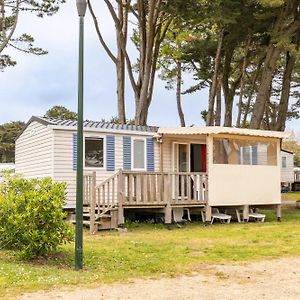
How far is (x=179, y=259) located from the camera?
8812 mm

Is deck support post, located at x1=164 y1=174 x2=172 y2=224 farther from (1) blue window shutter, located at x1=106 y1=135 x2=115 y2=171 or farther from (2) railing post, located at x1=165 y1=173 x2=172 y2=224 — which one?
(1) blue window shutter, located at x1=106 y1=135 x2=115 y2=171

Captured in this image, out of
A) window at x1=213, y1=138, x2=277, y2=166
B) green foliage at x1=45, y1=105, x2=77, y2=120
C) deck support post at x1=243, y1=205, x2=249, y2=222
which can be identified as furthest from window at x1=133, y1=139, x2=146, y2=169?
green foliage at x1=45, y1=105, x2=77, y2=120

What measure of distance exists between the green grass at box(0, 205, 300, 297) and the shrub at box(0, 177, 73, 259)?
261 mm

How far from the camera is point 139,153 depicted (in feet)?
51.9

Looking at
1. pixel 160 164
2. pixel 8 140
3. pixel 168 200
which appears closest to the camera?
pixel 168 200

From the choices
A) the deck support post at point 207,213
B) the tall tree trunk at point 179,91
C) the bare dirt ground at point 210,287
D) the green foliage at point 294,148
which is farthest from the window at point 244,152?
the green foliage at point 294,148

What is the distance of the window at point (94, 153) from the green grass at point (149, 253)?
219cm

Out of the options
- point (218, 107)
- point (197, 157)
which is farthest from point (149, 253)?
point (218, 107)

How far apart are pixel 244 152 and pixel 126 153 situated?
12.1 feet

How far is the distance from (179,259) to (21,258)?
8.68 feet

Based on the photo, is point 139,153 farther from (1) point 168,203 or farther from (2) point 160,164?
(1) point 168,203

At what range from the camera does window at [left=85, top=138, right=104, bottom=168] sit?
14922mm

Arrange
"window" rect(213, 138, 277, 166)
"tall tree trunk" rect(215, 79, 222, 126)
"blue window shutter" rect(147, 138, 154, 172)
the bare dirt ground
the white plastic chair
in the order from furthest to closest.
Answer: "tall tree trunk" rect(215, 79, 222, 126) < "blue window shutter" rect(147, 138, 154, 172) < the white plastic chair < "window" rect(213, 138, 277, 166) < the bare dirt ground

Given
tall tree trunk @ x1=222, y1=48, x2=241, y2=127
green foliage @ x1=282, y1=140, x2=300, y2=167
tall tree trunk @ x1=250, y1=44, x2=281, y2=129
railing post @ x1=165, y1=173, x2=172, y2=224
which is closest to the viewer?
railing post @ x1=165, y1=173, x2=172, y2=224
